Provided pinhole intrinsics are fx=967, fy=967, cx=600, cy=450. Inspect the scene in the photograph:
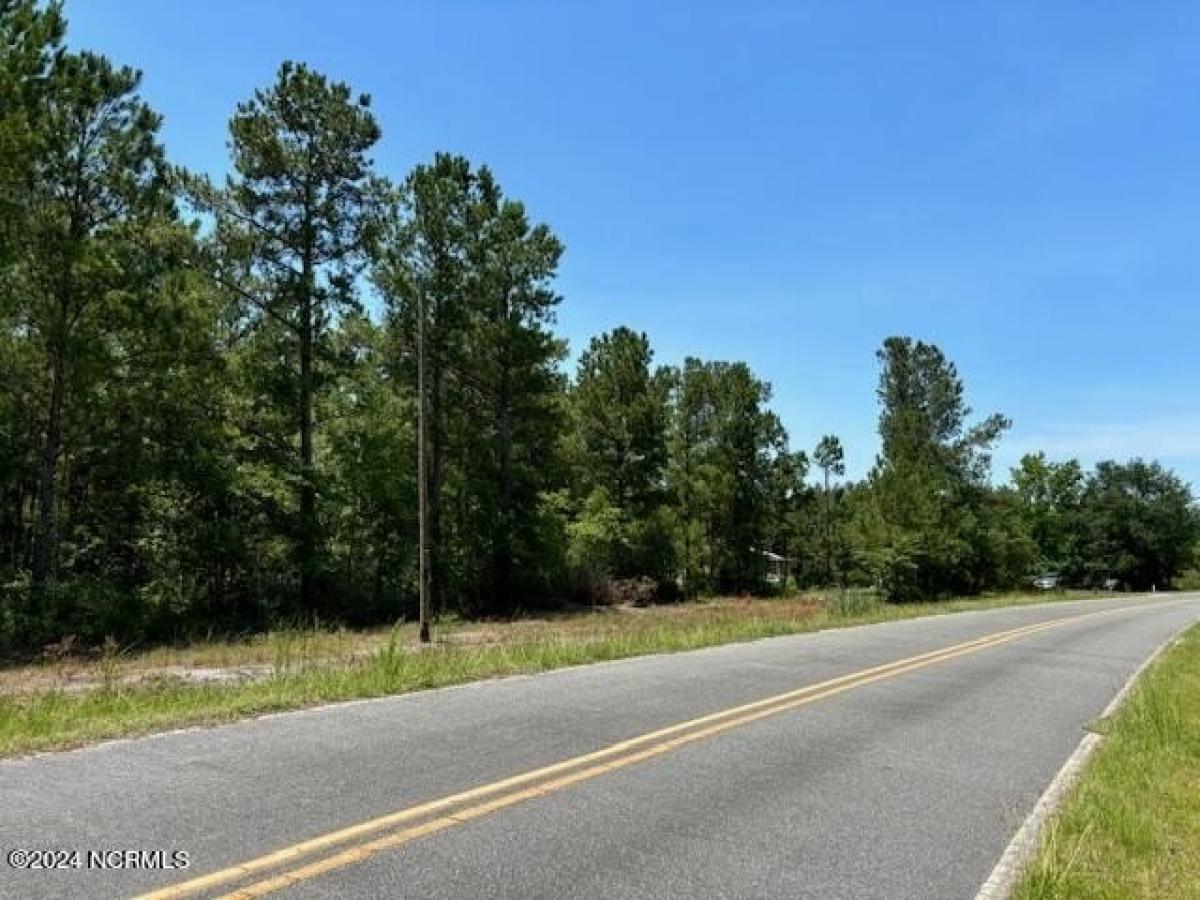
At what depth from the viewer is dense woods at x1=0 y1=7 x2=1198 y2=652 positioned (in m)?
24.4

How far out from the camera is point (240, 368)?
30375 millimetres

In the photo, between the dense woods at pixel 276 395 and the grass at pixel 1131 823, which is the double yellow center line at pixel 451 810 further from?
the dense woods at pixel 276 395

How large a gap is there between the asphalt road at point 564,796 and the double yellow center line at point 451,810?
24 millimetres

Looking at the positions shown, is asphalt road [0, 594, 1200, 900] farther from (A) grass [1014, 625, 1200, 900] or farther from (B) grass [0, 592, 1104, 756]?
(B) grass [0, 592, 1104, 756]

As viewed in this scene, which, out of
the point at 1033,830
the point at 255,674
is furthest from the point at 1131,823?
the point at 255,674

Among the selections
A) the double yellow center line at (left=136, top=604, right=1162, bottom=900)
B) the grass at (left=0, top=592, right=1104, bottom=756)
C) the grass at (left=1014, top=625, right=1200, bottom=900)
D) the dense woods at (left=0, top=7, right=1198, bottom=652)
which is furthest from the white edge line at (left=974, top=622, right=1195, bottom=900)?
the dense woods at (left=0, top=7, right=1198, bottom=652)

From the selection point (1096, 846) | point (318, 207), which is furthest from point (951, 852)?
point (318, 207)

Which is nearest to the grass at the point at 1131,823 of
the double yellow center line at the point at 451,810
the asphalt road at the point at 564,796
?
the asphalt road at the point at 564,796

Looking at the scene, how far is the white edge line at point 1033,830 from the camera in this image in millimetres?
5414

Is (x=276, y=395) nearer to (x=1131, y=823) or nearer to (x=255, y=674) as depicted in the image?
(x=255, y=674)

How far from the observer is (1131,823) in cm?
673

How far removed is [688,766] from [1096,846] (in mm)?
2904

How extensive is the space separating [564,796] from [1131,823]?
3.95 meters

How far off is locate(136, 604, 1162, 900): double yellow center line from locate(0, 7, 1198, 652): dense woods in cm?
1480
